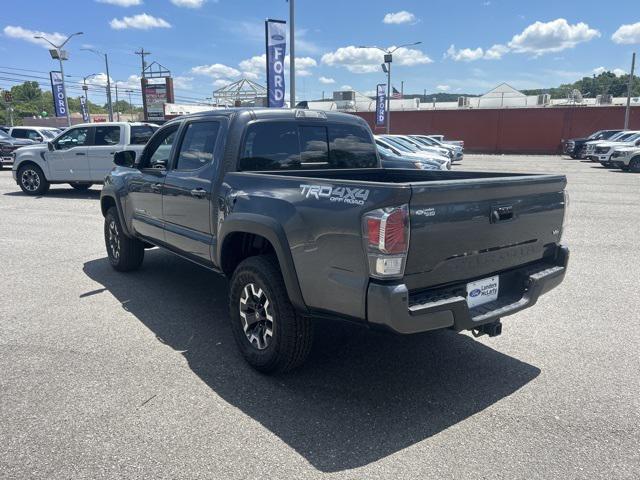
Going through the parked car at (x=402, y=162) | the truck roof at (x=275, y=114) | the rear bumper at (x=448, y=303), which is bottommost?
the rear bumper at (x=448, y=303)

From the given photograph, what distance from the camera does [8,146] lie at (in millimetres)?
21469

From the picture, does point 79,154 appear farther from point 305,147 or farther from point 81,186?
point 305,147

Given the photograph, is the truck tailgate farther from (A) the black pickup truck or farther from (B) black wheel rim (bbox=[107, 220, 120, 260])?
(B) black wheel rim (bbox=[107, 220, 120, 260])

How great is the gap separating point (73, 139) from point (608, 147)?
24.3 m

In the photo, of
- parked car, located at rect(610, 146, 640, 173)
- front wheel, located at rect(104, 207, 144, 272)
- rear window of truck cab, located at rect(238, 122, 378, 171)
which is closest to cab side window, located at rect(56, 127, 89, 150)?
front wheel, located at rect(104, 207, 144, 272)

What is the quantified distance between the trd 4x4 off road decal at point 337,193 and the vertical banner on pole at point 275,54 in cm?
1626

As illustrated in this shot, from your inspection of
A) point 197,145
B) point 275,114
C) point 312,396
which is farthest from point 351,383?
point 197,145

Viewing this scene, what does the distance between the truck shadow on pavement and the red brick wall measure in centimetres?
4331

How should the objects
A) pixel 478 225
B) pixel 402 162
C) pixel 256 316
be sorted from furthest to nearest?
1. pixel 402 162
2. pixel 256 316
3. pixel 478 225

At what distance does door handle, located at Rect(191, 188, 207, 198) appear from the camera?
4.34 metres

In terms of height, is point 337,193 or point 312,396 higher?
point 337,193

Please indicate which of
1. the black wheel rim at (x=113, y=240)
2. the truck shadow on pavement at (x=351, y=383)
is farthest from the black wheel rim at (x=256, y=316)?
the black wheel rim at (x=113, y=240)

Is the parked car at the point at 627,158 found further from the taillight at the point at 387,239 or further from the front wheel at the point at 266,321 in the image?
the taillight at the point at 387,239

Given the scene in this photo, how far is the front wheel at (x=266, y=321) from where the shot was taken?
3472 mm
